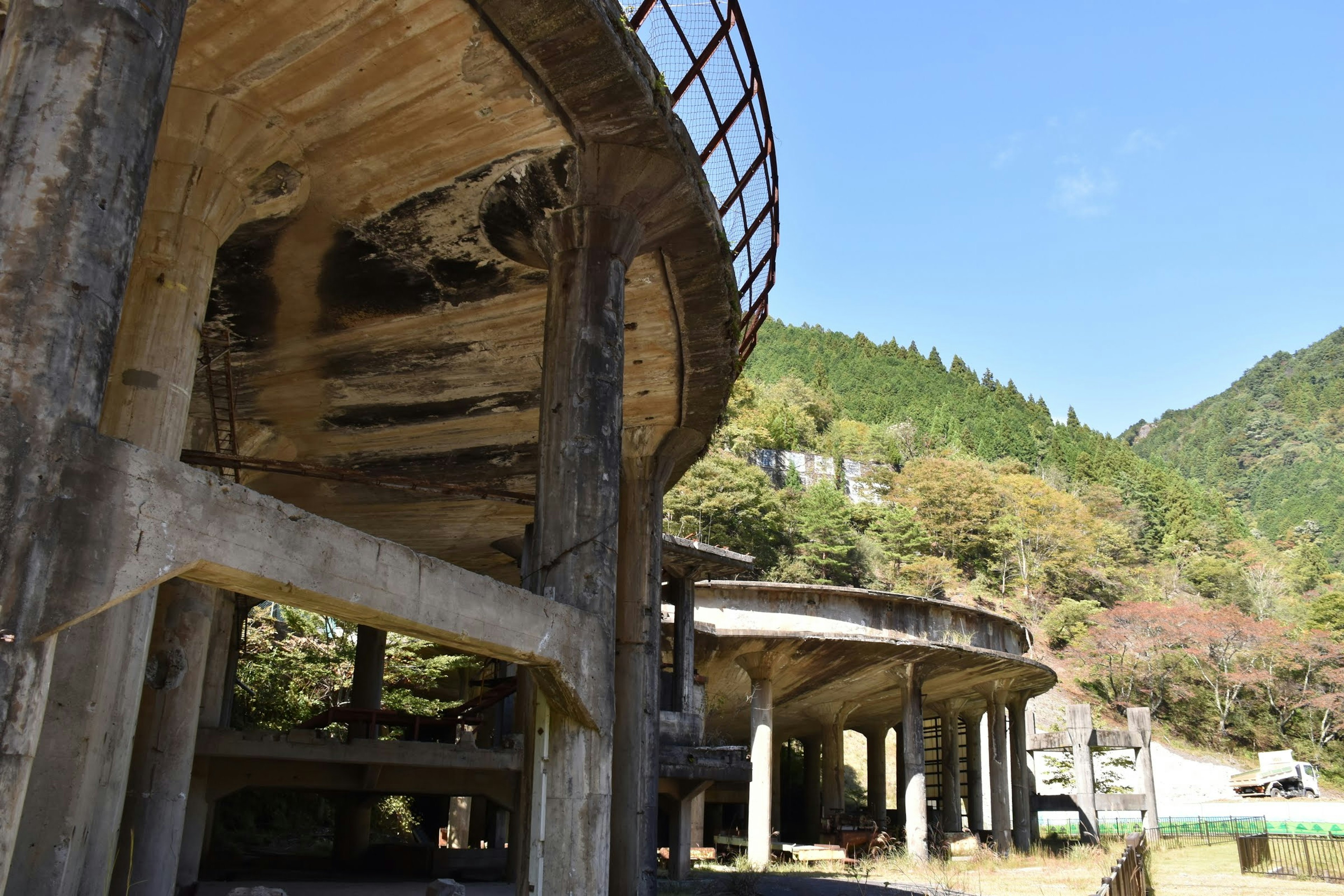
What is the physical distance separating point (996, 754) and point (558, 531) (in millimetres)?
21325

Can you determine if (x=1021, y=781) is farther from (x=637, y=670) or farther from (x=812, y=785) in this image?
(x=637, y=670)

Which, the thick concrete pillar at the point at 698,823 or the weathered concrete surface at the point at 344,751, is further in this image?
the thick concrete pillar at the point at 698,823

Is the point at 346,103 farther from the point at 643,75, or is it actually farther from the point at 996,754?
the point at 996,754

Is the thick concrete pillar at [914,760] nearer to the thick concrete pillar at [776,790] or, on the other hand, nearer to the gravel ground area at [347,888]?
the thick concrete pillar at [776,790]

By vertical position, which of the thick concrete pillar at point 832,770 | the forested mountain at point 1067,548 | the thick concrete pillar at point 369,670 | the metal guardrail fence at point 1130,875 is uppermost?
the forested mountain at point 1067,548

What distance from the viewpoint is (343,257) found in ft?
31.6

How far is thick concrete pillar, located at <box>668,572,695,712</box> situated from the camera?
17.9 m

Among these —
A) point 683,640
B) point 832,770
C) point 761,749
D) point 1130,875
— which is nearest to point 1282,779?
point 832,770

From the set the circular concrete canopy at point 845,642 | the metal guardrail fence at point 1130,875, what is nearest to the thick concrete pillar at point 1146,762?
the circular concrete canopy at point 845,642

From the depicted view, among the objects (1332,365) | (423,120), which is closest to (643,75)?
(423,120)

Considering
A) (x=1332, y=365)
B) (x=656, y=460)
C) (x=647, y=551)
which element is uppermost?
(x=1332, y=365)

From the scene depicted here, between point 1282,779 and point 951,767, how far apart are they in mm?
20671

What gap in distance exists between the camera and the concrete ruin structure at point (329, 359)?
401 cm

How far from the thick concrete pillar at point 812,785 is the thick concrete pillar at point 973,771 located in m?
4.54
